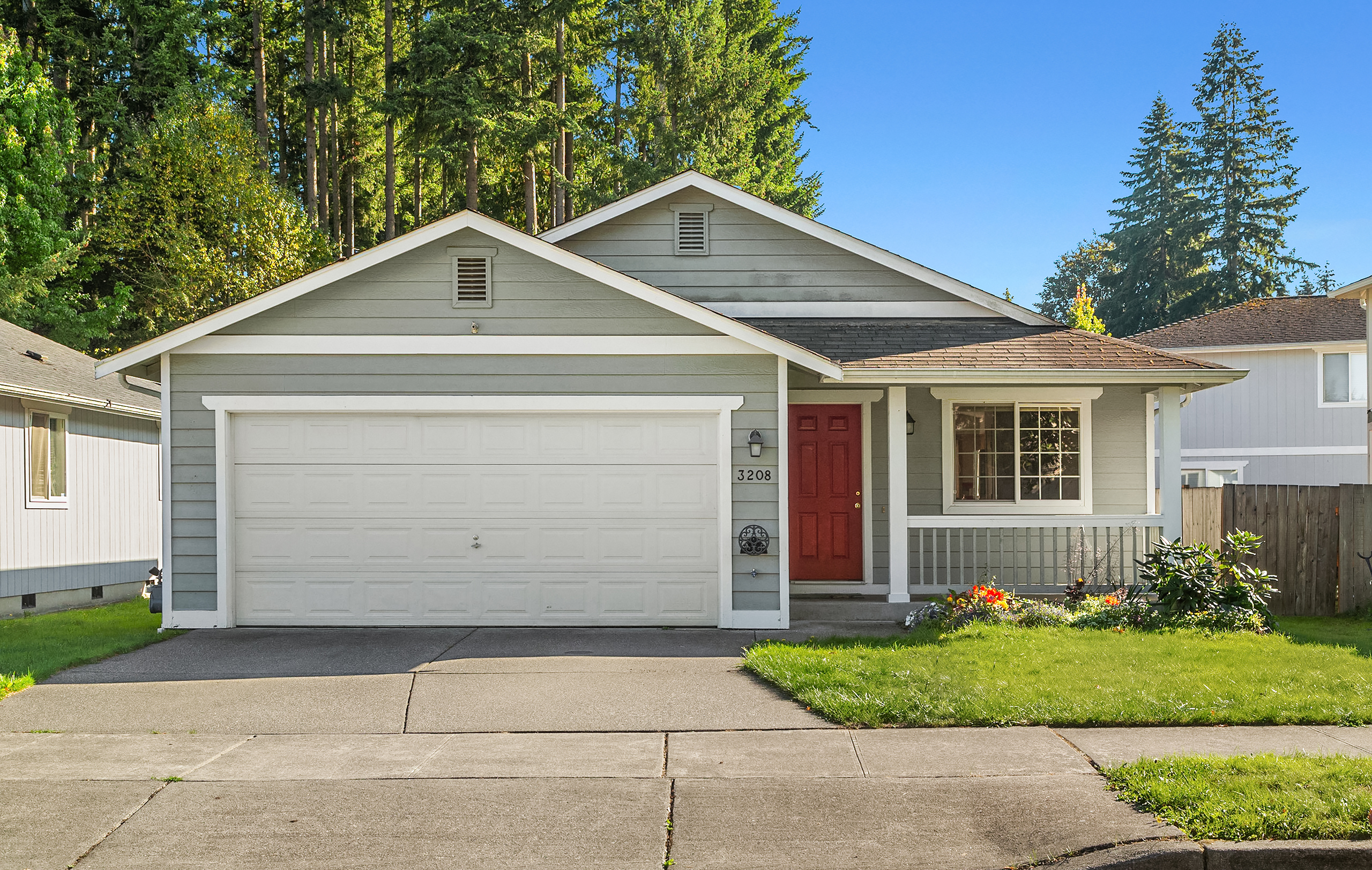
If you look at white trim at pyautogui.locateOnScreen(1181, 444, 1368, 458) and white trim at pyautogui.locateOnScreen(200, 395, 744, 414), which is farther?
white trim at pyautogui.locateOnScreen(1181, 444, 1368, 458)

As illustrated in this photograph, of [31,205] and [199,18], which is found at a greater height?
[199,18]

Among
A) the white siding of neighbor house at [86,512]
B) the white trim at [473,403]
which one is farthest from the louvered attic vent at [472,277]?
the white siding of neighbor house at [86,512]

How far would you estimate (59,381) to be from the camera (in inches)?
560

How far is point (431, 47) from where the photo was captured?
77.6 feet

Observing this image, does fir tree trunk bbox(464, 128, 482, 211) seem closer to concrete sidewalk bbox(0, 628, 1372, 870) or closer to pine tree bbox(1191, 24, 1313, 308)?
concrete sidewalk bbox(0, 628, 1372, 870)

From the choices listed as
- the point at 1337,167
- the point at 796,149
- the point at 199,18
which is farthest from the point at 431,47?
the point at 1337,167

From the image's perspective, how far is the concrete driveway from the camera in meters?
4.55

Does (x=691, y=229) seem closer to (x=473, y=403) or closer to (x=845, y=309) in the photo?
(x=845, y=309)

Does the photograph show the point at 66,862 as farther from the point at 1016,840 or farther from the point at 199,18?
the point at 199,18

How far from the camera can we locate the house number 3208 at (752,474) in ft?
33.3

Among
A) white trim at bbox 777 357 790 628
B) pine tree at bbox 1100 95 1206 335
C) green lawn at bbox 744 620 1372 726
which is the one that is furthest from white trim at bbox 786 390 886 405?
pine tree at bbox 1100 95 1206 335

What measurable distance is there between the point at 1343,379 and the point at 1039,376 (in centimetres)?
1572

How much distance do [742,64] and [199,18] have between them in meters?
14.3

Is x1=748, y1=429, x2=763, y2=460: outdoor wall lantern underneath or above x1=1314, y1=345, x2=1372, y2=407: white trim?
underneath
